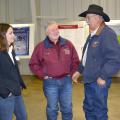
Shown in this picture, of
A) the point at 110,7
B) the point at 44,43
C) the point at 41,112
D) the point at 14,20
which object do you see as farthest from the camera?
the point at 14,20

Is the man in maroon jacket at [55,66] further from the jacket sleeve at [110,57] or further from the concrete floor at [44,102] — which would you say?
the concrete floor at [44,102]

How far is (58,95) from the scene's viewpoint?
3.55 metres

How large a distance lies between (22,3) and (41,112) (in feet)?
14.0

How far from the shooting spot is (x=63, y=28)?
6914 mm

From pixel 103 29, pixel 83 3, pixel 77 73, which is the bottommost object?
pixel 77 73

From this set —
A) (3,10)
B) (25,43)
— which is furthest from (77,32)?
(3,10)

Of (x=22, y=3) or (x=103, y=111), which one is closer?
(x=103, y=111)

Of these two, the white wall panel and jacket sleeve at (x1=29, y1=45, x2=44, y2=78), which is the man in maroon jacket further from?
the white wall panel

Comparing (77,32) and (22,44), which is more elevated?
(77,32)

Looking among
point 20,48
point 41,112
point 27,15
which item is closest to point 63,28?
point 20,48

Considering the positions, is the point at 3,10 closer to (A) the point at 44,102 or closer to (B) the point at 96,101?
(A) the point at 44,102

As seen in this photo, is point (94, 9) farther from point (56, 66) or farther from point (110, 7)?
point (110, 7)

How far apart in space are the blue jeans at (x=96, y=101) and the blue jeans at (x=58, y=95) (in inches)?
10.1

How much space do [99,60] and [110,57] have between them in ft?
0.53
